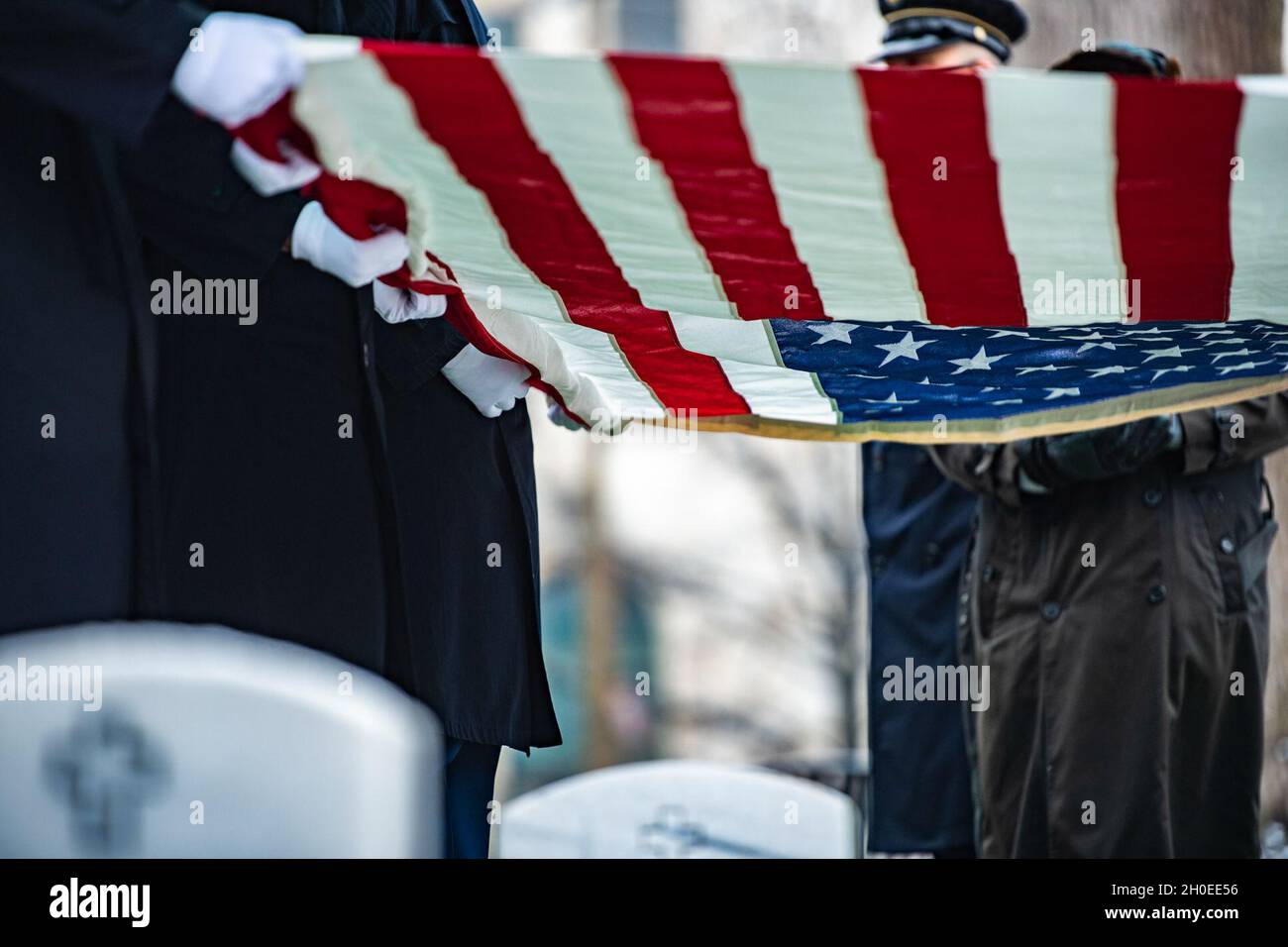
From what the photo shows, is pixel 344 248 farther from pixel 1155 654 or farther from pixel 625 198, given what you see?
pixel 1155 654

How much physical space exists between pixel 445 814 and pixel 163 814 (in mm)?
1717

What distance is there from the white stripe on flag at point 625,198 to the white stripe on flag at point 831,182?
138 millimetres

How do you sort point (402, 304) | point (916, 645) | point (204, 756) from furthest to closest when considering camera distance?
1. point (916, 645)
2. point (402, 304)
3. point (204, 756)

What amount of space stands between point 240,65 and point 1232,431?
2.04 metres

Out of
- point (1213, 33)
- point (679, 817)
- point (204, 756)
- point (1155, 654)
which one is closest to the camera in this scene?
point (204, 756)

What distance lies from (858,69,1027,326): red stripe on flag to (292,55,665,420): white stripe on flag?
0.50 metres

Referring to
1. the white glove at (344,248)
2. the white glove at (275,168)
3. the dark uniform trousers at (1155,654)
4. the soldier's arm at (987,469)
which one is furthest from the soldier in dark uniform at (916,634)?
the white glove at (275,168)

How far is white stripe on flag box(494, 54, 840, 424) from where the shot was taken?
178 centimetres

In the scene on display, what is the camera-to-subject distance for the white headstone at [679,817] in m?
3.93

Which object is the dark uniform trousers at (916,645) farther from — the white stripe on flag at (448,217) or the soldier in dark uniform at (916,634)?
the white stripe on flag at (448,217)

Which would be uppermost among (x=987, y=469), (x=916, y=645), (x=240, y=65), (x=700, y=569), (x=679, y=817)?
(x=240, y=65)

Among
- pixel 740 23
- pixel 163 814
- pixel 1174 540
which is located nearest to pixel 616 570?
pixel 740 23

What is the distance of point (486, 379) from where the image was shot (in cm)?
261

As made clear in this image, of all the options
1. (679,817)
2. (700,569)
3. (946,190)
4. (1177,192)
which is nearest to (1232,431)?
(1177,192)
